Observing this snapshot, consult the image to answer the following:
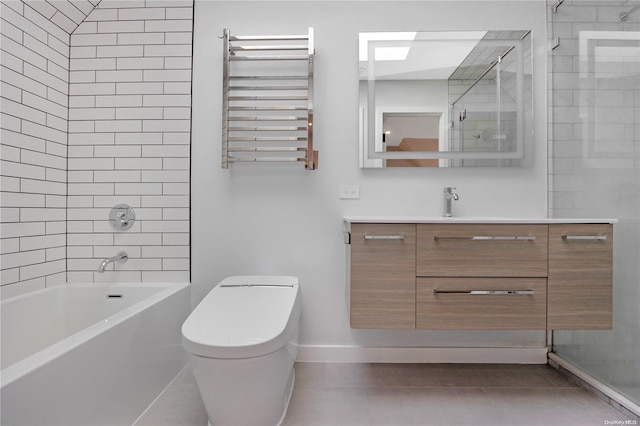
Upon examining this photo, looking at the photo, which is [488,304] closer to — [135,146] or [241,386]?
[241,386]

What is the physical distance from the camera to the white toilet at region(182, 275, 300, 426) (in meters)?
1.25

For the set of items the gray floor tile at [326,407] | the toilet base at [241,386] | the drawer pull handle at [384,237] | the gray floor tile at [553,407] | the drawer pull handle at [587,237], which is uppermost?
the drawer pull handle at [587,237]

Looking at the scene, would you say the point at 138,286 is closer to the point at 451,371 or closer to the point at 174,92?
the point at 174,92

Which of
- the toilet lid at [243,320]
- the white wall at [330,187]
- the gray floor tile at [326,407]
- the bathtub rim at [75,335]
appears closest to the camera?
the bathtub rim at [75,335]

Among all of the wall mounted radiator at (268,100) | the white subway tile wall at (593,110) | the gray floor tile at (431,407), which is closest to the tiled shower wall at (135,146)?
the wall mounted radiator at (268,100)

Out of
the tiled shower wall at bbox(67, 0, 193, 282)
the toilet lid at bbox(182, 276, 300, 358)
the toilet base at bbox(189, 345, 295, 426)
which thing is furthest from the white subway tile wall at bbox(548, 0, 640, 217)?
the tiled shower wall at bbox(67, 0, 193, 282)

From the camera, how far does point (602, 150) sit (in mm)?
1782

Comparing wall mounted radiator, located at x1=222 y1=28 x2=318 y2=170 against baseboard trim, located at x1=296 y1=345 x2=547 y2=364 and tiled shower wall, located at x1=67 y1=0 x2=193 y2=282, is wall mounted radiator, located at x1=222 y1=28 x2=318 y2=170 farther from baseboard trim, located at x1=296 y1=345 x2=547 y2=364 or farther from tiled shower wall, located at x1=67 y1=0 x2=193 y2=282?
baseboard trim, located at x1=296 y1=345 x2=547 y2=364

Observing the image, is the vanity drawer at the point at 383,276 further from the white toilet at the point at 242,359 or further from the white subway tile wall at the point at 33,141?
the white subway tile wall at the point at 33,141

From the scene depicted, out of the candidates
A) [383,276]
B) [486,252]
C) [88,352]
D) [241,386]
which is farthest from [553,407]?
[88,352]

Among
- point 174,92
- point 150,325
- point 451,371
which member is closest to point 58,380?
point 150,325

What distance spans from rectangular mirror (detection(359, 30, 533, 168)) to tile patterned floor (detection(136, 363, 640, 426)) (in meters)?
1.21

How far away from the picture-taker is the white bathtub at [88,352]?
1060 mm

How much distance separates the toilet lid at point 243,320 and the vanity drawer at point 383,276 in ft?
1.08
